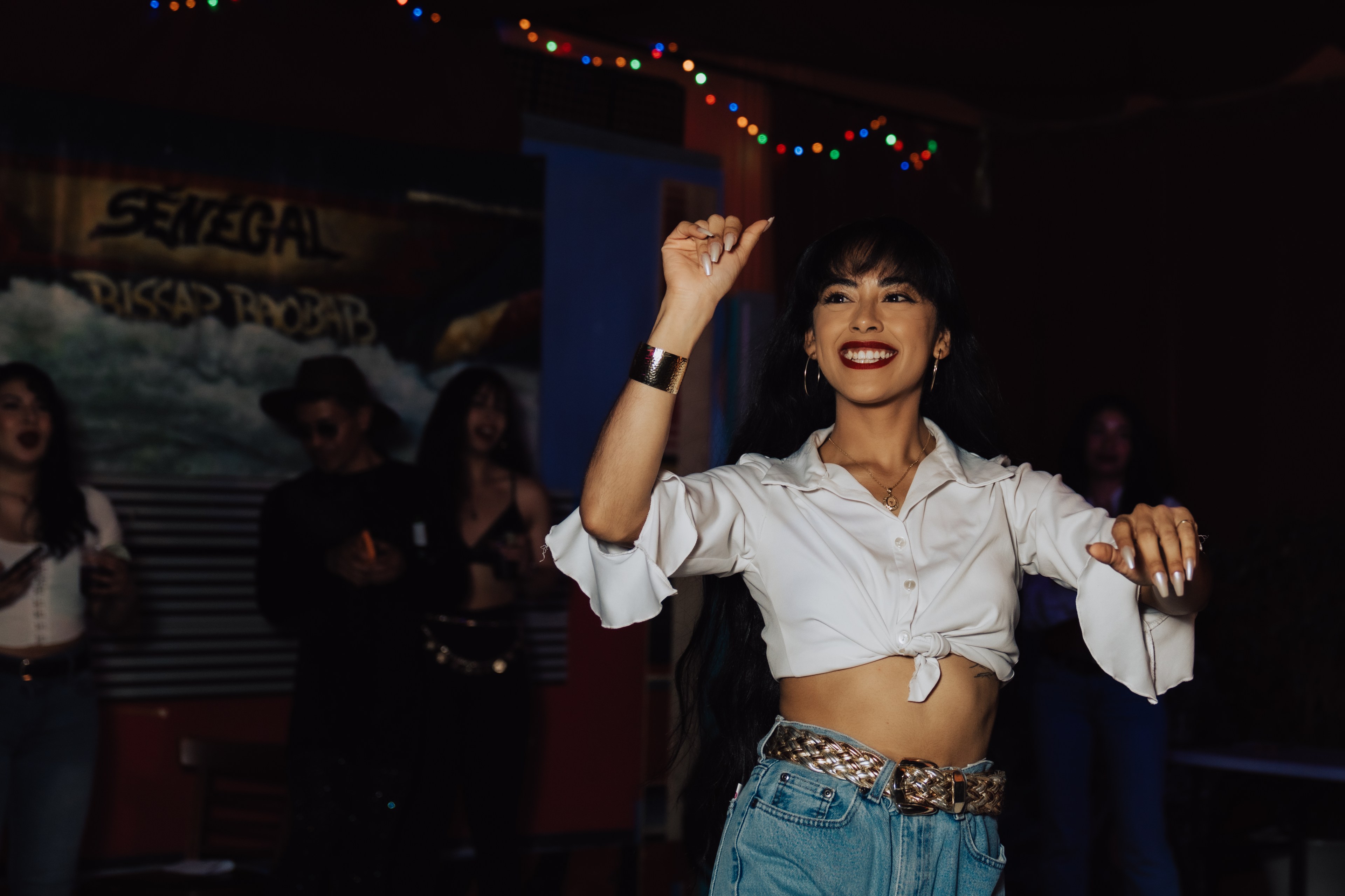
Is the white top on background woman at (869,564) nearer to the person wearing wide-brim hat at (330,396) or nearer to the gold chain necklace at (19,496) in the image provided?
the gold chain necklace at (19,496)

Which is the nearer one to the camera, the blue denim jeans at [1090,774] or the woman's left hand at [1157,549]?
the woman's left hand at [1157,549]

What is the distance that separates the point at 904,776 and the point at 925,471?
415 mm

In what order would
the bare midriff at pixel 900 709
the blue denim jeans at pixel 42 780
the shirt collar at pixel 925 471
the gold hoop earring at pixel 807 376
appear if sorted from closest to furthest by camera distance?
the bare midriff at pixel 900 709 → the shirt collar at pixel 925 471 → the gold hoop earring at pixel 807 376 → the blue denim jeans at pixel 42 780

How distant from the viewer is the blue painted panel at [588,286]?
5555 millimetres

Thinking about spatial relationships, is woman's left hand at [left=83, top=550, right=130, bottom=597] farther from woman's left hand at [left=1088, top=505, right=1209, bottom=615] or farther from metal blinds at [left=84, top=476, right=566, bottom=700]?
woman's left hand at [left=1088, top=505, right=1209, bottom=615]

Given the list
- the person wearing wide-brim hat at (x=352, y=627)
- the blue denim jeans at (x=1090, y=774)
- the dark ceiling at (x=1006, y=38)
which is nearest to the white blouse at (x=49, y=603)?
the person wearing wide-brim hat at (x=352, y=627)

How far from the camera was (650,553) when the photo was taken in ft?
5.34

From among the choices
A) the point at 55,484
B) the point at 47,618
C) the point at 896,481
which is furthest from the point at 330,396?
the point at 896,481

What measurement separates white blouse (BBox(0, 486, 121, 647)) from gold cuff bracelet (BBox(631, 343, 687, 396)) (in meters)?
2.54

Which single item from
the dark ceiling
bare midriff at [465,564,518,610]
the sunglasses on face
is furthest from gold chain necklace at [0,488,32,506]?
the dark ceiling

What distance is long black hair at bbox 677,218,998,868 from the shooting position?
1.92 metres

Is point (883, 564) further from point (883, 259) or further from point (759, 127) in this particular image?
point (759, 127)

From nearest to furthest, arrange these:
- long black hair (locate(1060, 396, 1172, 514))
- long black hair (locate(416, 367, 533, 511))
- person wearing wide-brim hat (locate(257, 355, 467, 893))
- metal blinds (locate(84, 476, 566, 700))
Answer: person wearing wide-brim hat (locate(257, 355, 467, 893))
long black hair (locate(1060, 396, 1172, 514))
long black hair (locate(416, 367, 533, 511))
metal blinds (locate(84, 476, 566, 700))

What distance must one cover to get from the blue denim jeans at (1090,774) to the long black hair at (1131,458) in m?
0.57
